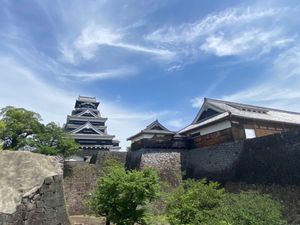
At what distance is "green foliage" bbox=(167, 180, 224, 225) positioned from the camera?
30.7 ft

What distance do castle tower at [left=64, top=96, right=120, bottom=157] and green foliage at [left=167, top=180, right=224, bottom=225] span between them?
57.1 feet

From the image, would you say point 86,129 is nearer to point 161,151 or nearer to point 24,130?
point 24,130

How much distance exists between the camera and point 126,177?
10.3 m

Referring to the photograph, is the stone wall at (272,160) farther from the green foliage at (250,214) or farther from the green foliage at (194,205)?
the green foliage at (250,214)

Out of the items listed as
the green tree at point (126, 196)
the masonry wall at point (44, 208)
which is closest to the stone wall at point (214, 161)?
the green tree at point (126, 196)

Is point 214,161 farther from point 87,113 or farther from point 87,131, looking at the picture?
point 87,113

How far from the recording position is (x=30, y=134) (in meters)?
18.8

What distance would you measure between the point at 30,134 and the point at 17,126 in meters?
1.28

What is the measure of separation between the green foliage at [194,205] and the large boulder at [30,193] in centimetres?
525

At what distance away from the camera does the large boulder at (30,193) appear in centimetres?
490

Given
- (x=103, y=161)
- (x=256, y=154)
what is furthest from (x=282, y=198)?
(x=103, y=161)

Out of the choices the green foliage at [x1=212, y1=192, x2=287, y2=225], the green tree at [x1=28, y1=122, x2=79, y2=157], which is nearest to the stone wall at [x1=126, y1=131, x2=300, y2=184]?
the green foliage at [x1=212, y1=192, x2=287, y2=225]

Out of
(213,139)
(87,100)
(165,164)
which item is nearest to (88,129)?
(87,100)

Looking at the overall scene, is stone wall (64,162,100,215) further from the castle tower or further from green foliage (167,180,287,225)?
the castle tower
